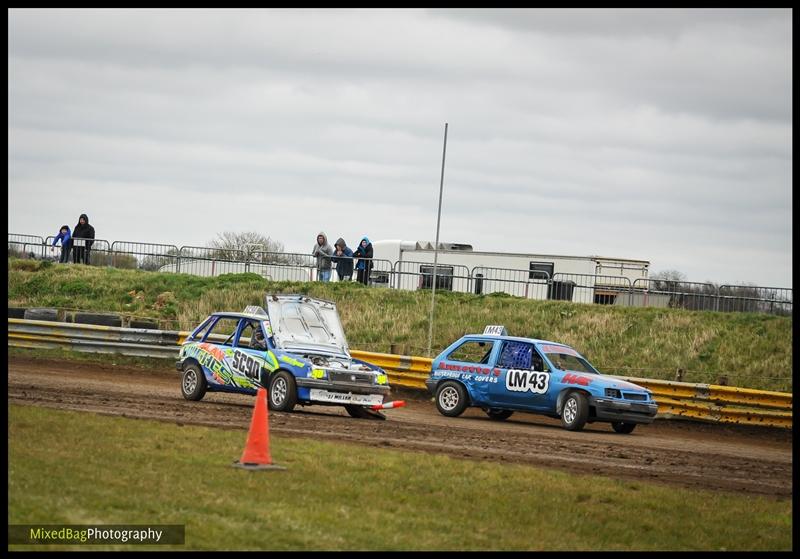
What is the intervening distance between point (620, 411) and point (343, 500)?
1062 cm

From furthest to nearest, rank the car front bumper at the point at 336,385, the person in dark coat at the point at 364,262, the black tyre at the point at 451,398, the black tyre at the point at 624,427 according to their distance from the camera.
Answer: the person in dark coat at the point at 364,262 < the black tyre at the point at 451,398 < the black tyre at the point at 624,427 < the car front bumper at the point at 336,385

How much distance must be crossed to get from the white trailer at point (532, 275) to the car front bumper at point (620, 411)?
43.8 ft

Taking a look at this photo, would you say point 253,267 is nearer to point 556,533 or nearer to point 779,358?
point 779,358

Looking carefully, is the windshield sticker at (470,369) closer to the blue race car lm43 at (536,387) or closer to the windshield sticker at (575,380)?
the blue race car lm43 at (536,387)

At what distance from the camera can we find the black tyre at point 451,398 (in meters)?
21.6

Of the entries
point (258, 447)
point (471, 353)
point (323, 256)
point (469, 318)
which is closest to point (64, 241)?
point (323, 256)

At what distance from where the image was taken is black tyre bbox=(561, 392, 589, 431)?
65.4 feet

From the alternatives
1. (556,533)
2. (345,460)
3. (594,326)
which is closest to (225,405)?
(345,460)

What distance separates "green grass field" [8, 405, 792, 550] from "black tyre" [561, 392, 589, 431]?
6933mm

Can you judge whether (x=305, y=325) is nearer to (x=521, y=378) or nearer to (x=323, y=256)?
(x=521, y=378)

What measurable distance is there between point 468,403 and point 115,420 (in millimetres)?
8774

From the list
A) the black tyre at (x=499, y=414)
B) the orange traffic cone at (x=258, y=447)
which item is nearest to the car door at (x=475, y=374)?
the black tyre at (x=499, y=414)

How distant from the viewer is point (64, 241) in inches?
1474

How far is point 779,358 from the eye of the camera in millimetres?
27609
